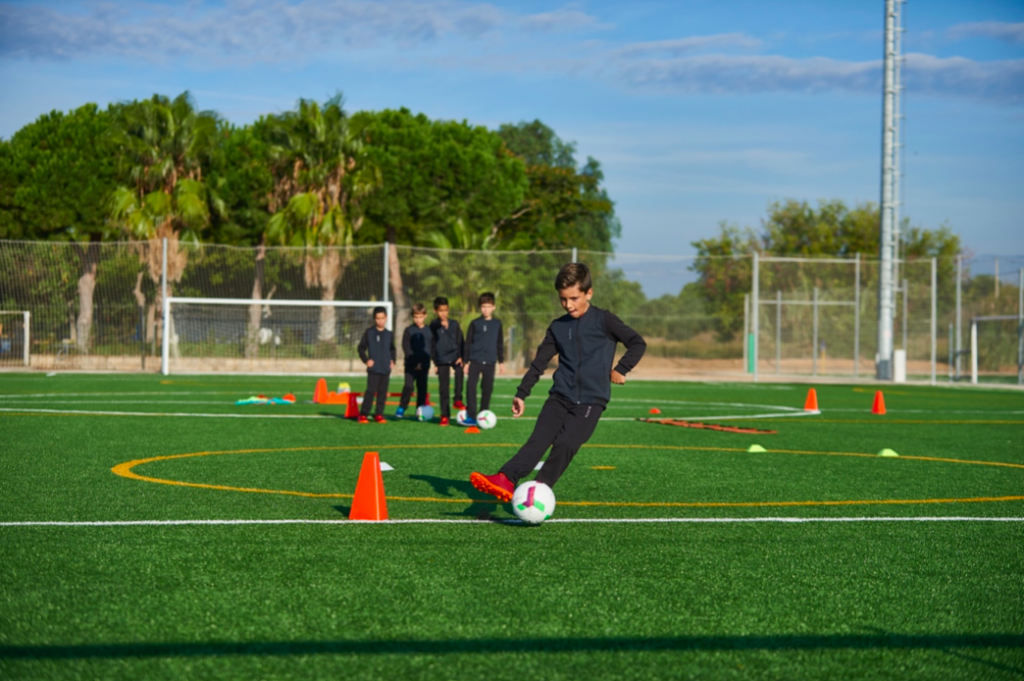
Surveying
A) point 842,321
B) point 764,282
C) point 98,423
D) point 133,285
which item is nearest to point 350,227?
point 133,285

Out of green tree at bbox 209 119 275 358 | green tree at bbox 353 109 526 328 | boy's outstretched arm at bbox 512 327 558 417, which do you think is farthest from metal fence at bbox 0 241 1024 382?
boy's outstretched arm at bbox 512 327 558 417

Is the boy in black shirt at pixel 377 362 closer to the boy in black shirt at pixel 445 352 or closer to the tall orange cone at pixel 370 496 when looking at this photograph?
the boy in black shirt at pixel 445 352

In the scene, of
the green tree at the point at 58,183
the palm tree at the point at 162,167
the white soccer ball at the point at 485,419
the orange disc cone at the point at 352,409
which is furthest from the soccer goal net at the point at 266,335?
the white soccer ball at the point at 485,419

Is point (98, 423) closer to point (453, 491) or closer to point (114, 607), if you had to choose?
point (453, 491)

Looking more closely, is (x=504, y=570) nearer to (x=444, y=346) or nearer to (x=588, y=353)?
(x=588, y=353)

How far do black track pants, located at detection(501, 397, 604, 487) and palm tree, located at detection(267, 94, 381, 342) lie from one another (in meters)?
30.2

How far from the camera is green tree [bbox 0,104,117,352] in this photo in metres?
39.2

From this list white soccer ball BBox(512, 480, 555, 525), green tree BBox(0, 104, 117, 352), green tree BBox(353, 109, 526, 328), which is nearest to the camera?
white soccer ball BBox(512, 480, 555, 525)

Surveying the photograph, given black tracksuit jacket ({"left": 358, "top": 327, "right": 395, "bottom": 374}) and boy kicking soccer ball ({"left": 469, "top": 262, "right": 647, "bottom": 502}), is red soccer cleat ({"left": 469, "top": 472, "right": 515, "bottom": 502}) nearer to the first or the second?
boy kicking soccer ball ({"left": 469, "top": 262, "right": 647, "bottom": 502})

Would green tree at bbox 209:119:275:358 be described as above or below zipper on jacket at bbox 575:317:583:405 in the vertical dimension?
above

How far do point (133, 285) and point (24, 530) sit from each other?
24231 mm

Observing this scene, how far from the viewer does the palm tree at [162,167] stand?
3653 cm

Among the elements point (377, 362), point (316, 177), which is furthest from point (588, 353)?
point (316, 177)

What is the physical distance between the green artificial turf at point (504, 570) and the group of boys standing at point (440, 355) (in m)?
3.46
